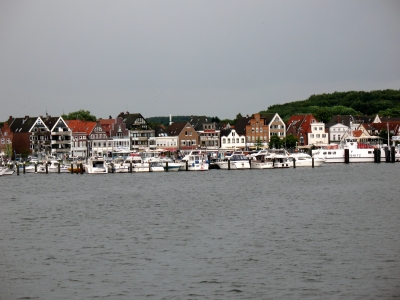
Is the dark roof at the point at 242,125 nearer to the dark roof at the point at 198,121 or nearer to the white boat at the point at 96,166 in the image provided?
the dark roof at the point at 198,121

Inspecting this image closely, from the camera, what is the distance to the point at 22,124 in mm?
136250

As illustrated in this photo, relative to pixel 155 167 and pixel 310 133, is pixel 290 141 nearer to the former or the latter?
pixel 310 133

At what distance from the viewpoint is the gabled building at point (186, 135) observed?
138 meters

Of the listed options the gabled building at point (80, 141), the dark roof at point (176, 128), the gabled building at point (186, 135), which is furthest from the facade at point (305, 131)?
the gabled building at point (80, 141)

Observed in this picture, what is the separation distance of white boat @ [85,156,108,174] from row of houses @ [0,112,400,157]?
34.4m

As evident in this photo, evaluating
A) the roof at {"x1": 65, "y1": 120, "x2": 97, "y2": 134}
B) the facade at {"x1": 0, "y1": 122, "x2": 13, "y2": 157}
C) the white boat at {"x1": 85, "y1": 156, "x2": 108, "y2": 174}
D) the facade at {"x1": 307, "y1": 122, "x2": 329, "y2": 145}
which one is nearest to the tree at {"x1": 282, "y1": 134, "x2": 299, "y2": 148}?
the facade at {"x1": 307, "y1": 122, "x2": 329, "y2": 145}

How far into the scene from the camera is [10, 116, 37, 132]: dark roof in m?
135

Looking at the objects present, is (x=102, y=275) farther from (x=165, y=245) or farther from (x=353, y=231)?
(x=353, y=231)

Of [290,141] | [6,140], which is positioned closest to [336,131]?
[290,141]

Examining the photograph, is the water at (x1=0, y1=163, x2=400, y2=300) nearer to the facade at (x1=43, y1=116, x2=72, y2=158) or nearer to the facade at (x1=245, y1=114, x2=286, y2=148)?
the facade at (x1=43, y1=116, x2=72, y2=158)

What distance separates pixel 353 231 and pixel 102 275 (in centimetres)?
1461

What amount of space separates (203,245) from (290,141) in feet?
334

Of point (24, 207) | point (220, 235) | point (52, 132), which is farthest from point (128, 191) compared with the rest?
point (52, 132)

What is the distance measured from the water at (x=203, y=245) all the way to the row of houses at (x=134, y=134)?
72.5 metres
